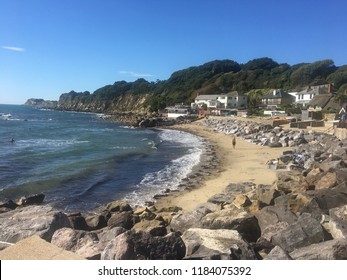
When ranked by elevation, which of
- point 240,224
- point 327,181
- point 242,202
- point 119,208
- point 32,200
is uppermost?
point 327,181

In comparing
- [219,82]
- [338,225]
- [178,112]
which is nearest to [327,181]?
[338,225]

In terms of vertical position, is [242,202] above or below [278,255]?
below

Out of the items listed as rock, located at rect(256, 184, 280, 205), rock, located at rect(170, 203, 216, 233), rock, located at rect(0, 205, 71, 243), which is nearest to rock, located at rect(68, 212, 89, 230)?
rock, located at rect(0, 205, 71, 243)

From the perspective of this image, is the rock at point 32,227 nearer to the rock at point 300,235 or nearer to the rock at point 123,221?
the rock at point 123,221

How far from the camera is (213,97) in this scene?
96375mm

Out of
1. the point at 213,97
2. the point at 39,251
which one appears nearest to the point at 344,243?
the point at 39,251

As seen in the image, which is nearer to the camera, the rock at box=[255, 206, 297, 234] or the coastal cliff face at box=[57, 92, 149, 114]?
the rock at box=[255, 206, 297, 234]

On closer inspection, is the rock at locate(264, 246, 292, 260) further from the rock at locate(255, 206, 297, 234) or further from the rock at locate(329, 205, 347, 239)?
the rock at locate(255, 206, 297, 234)

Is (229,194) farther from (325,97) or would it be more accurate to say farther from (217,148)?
(325,97)

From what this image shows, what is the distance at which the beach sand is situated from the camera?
1684cm

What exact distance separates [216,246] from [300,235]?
1.77 metres

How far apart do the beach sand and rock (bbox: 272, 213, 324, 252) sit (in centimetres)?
818

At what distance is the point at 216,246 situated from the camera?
252 inches

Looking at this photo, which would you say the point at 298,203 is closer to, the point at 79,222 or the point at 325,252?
the point at 325,252
